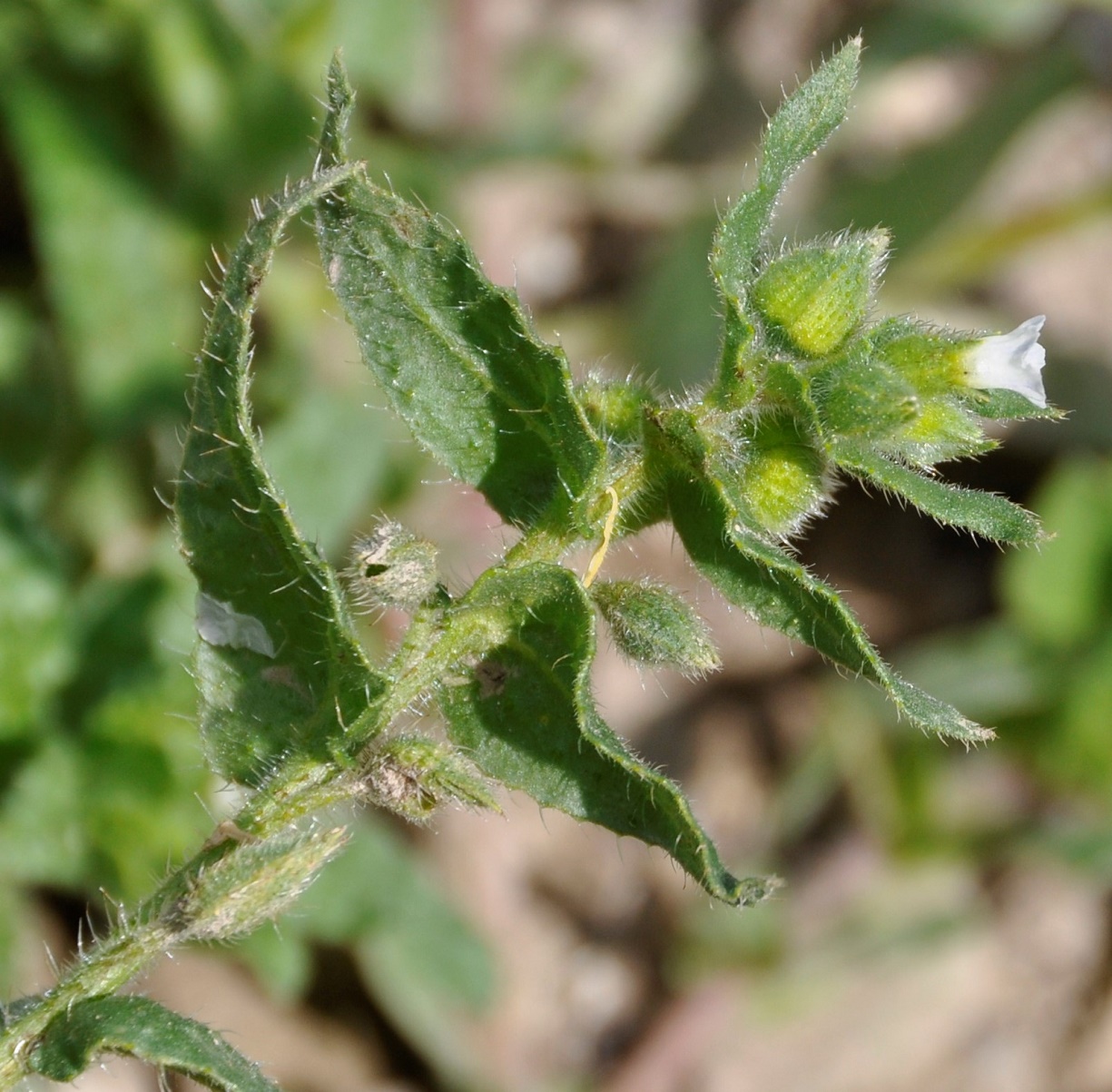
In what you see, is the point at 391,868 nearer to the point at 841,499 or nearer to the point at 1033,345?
the point at 1033,345

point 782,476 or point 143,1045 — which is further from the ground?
point 782,476

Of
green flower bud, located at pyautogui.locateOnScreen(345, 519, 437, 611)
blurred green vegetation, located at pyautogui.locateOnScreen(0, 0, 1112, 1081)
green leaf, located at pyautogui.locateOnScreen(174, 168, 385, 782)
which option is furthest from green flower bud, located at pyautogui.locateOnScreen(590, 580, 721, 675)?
blurred green vegetation, located at pyautogui.locateOnScreen(0, 0, 1112, 1081)

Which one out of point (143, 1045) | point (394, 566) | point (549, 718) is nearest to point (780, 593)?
point (549, 718)

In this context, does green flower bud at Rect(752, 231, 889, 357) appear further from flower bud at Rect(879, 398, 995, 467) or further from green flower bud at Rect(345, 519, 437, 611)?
green flower bud at Rect(345, 519, 437, 611)

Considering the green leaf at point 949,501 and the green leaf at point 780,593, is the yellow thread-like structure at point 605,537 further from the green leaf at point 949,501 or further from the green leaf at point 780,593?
the green leaf at point 949,501

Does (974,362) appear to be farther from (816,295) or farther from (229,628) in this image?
(229,628)

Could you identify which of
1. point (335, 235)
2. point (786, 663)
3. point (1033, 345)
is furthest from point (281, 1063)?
point (1033, 345)

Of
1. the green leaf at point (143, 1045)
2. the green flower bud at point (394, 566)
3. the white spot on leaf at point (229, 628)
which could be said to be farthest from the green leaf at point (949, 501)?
the green leaf at point (143, 1045)
